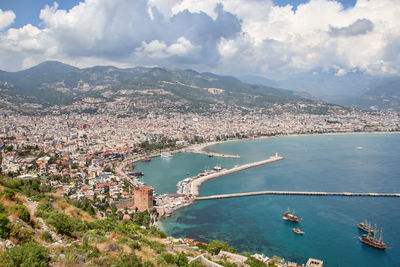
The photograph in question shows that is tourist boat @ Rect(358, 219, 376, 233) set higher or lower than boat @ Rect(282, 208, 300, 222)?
higher

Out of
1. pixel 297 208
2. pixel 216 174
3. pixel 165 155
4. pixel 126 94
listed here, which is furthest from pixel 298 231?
pixel 126 94

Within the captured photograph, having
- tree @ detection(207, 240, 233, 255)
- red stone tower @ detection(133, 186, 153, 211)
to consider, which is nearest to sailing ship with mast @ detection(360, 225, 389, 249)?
tree @ detection(207, 240, 233, 255)

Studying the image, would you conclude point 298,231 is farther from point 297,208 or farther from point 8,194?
point 8,194

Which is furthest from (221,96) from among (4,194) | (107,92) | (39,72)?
(4,194)

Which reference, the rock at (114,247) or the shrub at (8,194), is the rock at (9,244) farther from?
the shrub at (8,194)

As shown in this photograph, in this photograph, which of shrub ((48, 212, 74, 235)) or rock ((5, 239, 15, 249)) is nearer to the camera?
rock ((5, 239, 15, 249))

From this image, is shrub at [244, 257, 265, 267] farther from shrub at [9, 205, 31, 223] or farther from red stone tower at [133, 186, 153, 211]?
red stone tower at [133, 186, 153, 211]

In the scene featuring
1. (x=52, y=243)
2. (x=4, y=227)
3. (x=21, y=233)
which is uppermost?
(x=4, y=227)
